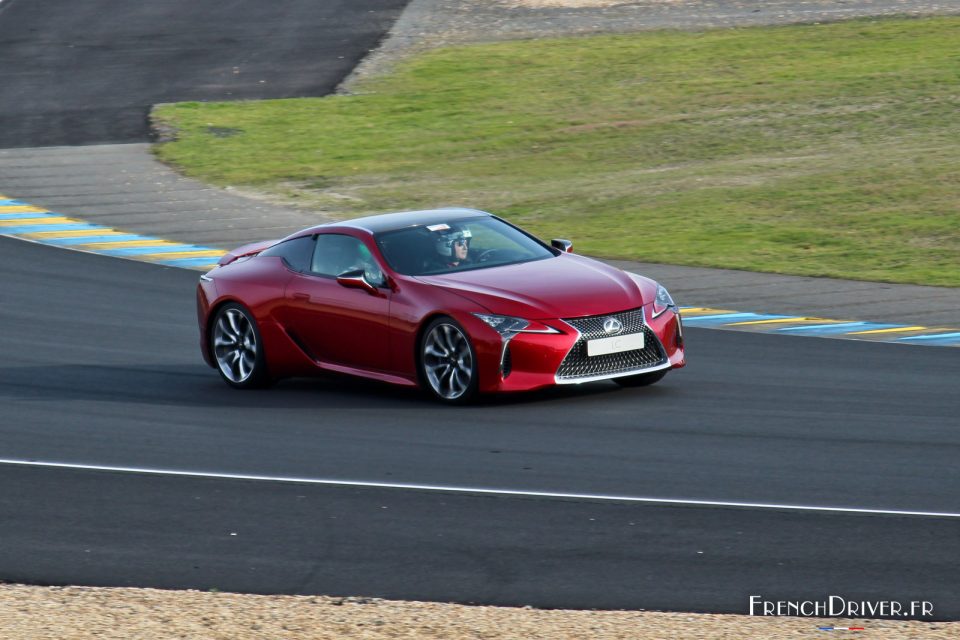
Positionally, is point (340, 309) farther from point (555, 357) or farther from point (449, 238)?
point (555, 357)

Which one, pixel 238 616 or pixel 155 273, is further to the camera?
pixel 155 273

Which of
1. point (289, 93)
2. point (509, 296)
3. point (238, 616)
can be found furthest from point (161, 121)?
point (238, 616)

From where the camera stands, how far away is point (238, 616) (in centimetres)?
785

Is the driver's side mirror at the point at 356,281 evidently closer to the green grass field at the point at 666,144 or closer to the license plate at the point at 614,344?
the license plate at the point at 614,344

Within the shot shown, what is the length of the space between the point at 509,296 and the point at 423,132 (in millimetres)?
20301

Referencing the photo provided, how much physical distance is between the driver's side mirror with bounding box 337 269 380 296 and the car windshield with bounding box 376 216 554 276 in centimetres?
25

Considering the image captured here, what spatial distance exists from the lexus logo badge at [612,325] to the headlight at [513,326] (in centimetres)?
43

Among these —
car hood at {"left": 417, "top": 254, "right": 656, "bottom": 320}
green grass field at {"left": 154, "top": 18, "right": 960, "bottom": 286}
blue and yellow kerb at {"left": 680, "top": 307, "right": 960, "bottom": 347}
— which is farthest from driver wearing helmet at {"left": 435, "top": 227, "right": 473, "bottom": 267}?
green grass field at {"left": 154, "top": 18, "right": 960, "bottom": 286}

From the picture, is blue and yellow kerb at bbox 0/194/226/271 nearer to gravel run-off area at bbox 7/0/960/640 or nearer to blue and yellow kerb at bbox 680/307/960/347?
blue and yellow kerb at bbox 680/307/960/347

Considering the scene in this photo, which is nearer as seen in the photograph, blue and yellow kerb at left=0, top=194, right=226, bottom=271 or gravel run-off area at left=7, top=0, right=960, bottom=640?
gravel run-off area at left=7, top=0, right=960, bottom=640

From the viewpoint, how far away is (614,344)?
12.9m

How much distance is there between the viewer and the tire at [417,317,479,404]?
42.3 ft

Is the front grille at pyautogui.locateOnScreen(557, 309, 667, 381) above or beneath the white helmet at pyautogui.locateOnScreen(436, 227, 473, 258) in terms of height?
beneath

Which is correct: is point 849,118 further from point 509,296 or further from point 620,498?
point 620,498
